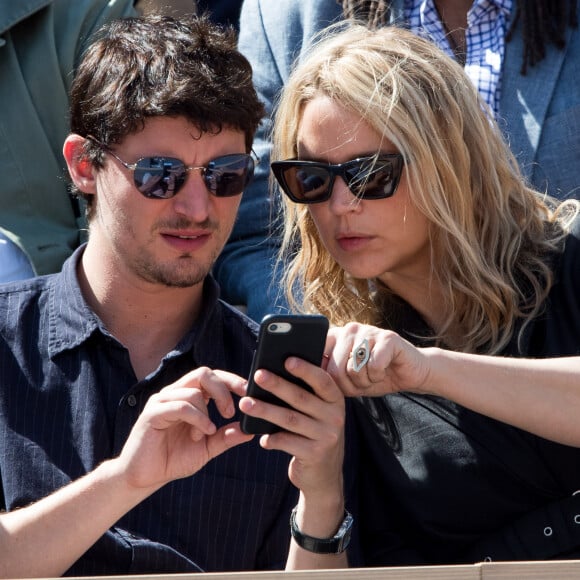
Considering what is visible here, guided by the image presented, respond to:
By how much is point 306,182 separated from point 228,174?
18 cm

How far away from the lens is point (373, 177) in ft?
7.55

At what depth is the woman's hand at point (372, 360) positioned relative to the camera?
6.19 ft

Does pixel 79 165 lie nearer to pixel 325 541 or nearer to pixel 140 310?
pixel 140 310

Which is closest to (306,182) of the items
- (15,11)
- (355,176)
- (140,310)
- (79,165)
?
(355,176)

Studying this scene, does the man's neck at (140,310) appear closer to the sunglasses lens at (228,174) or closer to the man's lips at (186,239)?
the man's lips at (186,239)

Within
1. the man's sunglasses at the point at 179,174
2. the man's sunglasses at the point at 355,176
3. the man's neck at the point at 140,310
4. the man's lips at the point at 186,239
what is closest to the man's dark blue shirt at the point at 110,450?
the man's neck at the point at 140,310

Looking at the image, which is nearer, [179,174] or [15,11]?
[179,174]

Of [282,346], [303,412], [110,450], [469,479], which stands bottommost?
[469,479]

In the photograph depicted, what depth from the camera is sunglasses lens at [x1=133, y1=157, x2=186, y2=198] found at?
7.72 feet

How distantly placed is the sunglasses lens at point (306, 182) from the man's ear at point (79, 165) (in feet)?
1.54

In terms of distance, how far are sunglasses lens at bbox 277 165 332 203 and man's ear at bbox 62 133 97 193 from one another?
18.4 inches

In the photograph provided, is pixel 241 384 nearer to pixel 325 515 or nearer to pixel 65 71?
pixel 325 515

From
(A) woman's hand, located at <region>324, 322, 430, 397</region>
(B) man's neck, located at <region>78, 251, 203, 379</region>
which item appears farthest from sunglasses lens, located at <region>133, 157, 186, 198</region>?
(A) woman's hand, located at <region>324, 322, 430, 397</region>

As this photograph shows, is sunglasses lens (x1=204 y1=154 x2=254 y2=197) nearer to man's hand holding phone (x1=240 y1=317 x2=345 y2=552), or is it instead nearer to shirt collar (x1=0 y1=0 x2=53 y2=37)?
man's hand holding phone (x1=240 y1=317 x2=345 y2=552)
